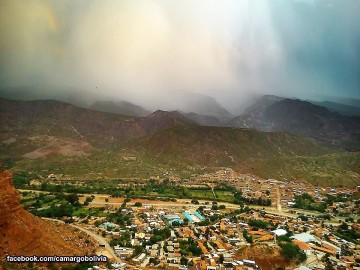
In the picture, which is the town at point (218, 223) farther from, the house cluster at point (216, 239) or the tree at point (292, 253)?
the house cluster at point (216, 239)

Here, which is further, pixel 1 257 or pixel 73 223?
pixel 73 223

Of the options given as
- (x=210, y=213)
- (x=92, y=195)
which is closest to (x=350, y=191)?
(x=210, y=213)

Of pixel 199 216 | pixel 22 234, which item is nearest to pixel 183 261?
pixel 22 234

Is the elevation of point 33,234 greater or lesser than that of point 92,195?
greater

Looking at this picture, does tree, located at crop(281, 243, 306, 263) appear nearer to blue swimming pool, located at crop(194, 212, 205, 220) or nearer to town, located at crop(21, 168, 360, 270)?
town, located at crop(21, 168, 360, 270)

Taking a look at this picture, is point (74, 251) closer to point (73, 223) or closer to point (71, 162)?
point (73, 223)

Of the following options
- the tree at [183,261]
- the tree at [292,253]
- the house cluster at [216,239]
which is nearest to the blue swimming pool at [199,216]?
the house cluster at [216,239]

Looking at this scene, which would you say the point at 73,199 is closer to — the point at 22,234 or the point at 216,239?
the point at 216,239
